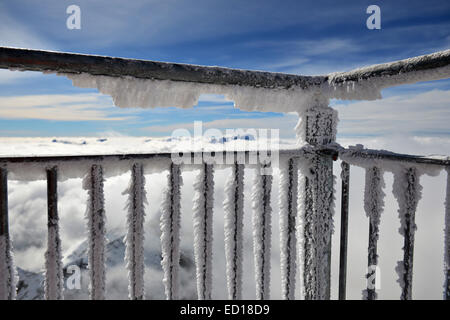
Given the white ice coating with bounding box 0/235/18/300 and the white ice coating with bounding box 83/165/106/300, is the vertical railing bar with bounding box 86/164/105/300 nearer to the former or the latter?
the white ice coating with bounding box 83/165/106/300

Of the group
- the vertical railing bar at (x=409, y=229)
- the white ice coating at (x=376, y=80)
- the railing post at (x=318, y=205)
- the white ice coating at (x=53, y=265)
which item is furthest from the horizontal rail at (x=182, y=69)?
the white ice coating at (x=53, y=265)

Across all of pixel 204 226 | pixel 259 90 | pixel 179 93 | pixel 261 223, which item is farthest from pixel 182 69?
pixel 261 223

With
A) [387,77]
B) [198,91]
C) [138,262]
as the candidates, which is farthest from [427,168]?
[138,262]

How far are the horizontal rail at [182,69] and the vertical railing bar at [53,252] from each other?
1.43ft

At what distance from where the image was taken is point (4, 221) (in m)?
1.11

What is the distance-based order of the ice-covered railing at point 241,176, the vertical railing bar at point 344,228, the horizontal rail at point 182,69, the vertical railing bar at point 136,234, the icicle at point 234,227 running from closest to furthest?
the horizontal rail at point 182,69 → the ice-covered railing at point 241,176 → the vertical railing bar at point 136,234 → the icicle at point 234,227 → the vertical railing bar at point 344,228

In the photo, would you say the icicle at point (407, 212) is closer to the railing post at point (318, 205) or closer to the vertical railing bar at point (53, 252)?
the railing post at point (318, 205)

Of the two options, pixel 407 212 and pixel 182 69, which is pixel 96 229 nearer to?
pixel 182 69

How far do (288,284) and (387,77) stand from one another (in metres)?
1.28

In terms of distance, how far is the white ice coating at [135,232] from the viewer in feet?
4.16

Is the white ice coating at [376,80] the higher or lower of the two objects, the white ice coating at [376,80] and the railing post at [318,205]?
the higher

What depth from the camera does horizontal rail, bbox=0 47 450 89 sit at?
1.02 metres

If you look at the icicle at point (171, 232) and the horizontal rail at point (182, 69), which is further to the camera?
the icicle at point (171, 232)

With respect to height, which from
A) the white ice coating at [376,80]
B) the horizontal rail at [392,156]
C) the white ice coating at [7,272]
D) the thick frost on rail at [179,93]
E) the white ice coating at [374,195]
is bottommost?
the white ice coating at [7,272]
